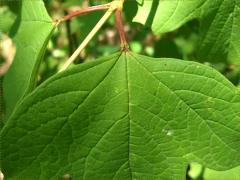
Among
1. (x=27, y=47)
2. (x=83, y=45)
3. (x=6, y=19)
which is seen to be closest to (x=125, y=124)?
(x=83, y=45)

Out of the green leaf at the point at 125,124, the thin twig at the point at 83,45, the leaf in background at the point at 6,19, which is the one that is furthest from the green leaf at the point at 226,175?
the leaf in background at the point at 6,19

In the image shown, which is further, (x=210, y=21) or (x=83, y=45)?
(x=210, y=21)

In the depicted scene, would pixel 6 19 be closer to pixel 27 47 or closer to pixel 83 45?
pixel 27 47

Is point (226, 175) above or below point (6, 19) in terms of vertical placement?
below

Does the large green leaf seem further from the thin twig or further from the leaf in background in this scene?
the leaf in background

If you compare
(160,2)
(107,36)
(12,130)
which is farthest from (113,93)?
(107,36)

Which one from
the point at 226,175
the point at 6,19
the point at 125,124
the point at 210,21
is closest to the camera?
the point at 125,124

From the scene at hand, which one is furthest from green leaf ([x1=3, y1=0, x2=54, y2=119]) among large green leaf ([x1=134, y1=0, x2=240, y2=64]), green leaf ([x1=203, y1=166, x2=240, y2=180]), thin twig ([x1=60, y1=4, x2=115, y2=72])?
green leaf ([x1=203, y1=166, x2=240, y2=180])
